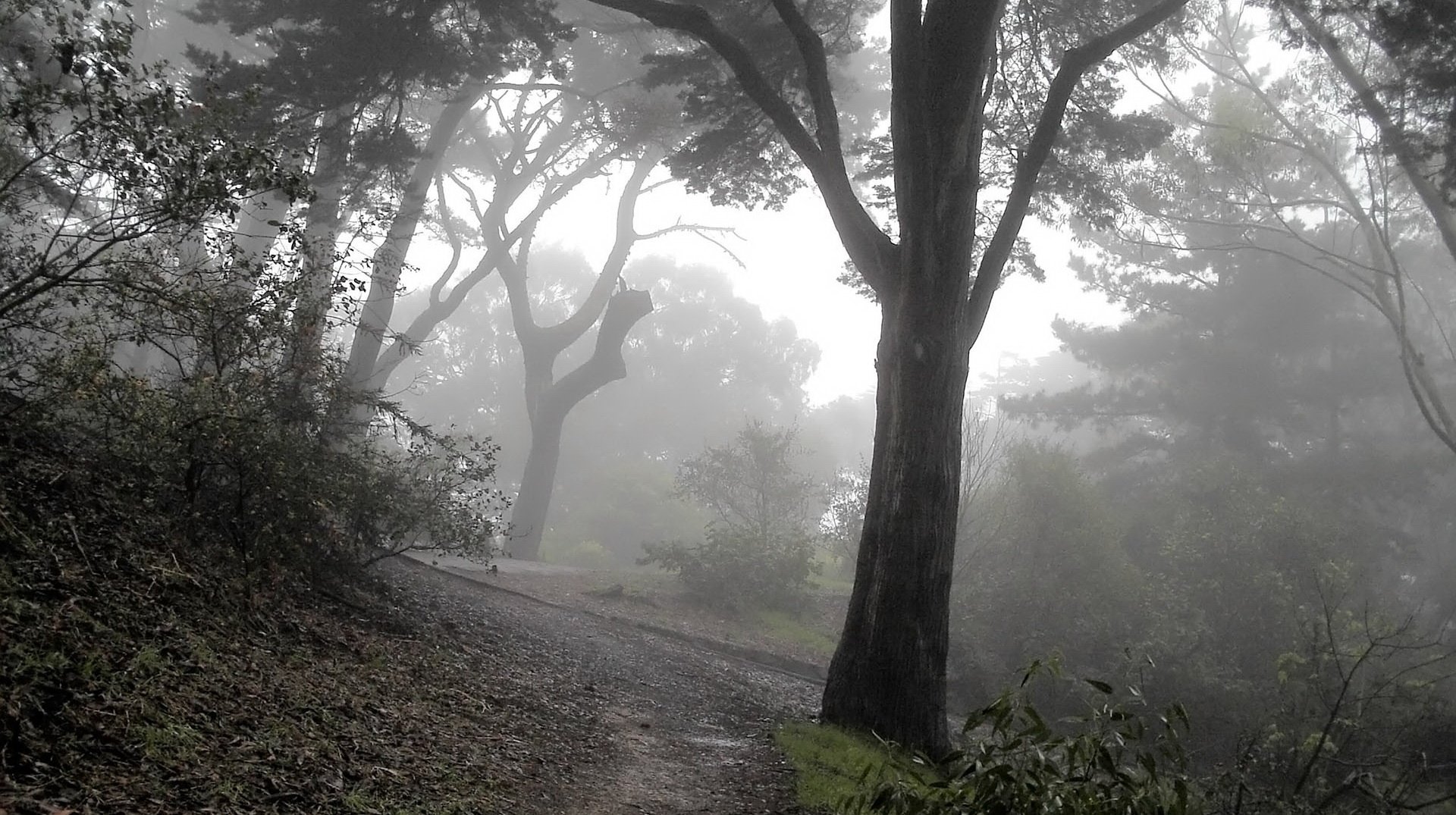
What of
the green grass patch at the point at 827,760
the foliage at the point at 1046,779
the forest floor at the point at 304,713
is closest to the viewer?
the foliage at the point at 1046,779

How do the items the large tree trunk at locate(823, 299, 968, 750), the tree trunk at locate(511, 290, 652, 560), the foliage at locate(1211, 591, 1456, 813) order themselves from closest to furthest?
the foliage at locate(1211, 591, 1456, 813) < the large tree trunk at locate(823, 299, 968, 750) < the tree trunk at locate(511, 290, 652, 560)

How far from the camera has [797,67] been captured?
31.5 ft

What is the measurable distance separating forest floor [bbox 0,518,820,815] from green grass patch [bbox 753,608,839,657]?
726 centimetres

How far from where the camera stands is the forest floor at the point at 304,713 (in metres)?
3.08

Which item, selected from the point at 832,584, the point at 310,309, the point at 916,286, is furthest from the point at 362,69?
the point at 832,584

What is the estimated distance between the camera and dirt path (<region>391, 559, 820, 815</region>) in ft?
16.4

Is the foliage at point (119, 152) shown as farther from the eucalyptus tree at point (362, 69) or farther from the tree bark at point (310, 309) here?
the eucalyptus tree at point (362, 69)

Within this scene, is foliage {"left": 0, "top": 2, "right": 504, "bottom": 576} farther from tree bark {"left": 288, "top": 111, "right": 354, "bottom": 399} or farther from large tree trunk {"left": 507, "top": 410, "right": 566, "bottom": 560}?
large tree trunk {"left": 507, "top": 410, "right": 566, "bottom": 560}

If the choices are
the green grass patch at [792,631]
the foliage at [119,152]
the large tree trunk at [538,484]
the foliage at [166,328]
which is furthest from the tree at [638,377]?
the foliage at [119,152]

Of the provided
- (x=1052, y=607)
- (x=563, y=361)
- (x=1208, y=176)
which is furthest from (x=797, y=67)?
(x=563, y=361)

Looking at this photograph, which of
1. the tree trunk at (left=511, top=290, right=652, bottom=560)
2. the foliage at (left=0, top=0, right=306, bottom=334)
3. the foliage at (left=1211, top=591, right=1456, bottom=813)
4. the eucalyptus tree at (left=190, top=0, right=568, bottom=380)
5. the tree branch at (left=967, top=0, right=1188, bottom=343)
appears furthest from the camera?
the tree trunk at (left=511, top=290, right=652, bottom=560)

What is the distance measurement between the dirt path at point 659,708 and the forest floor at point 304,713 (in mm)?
29

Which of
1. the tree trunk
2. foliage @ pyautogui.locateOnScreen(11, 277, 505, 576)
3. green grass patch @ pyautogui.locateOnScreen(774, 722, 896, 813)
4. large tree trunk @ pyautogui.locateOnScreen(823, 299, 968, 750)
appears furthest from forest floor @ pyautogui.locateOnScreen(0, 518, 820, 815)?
the tree trunk

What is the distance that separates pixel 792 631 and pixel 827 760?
1040 centimetres
